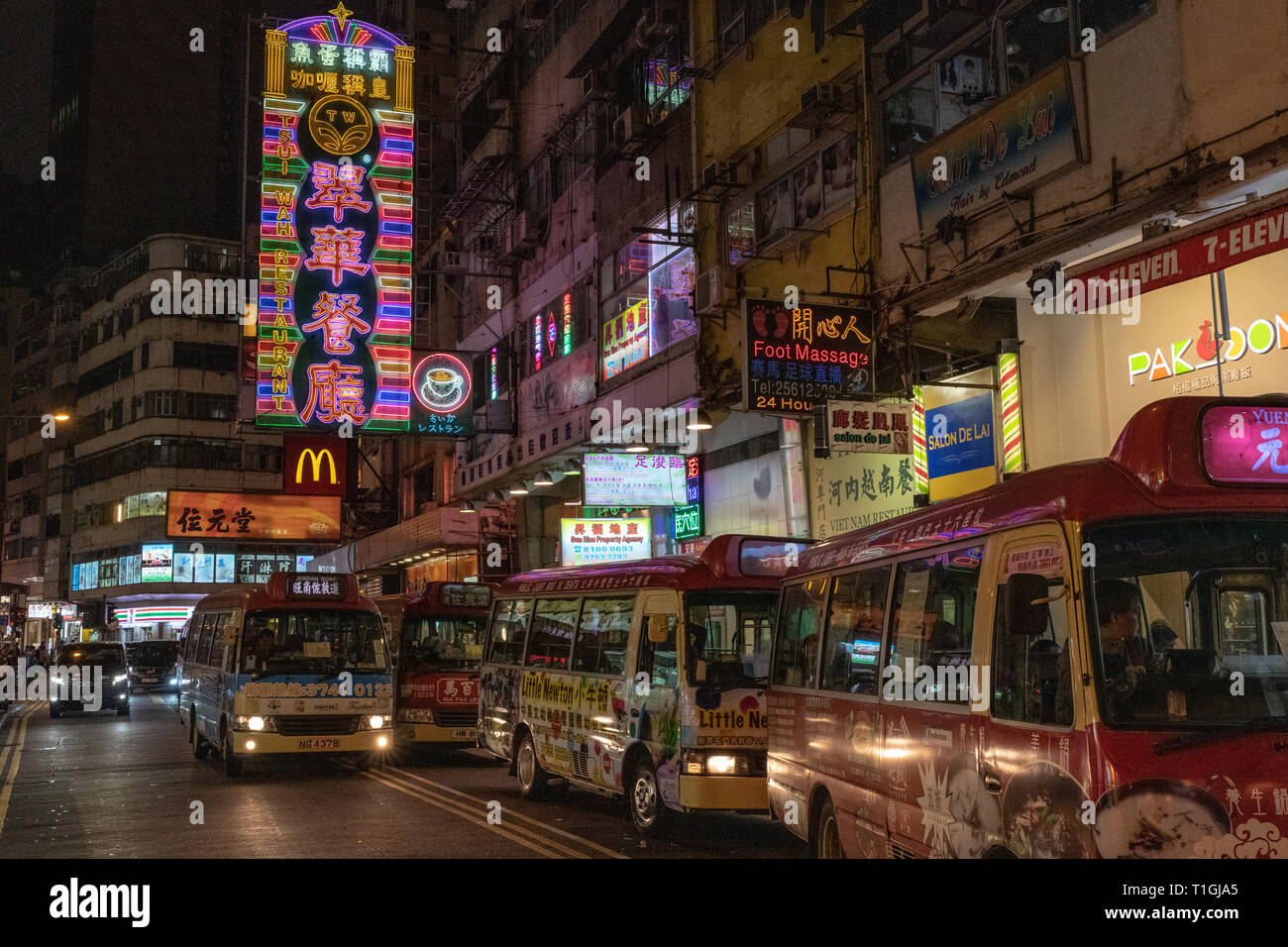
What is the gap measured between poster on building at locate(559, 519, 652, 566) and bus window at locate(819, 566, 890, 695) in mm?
15623

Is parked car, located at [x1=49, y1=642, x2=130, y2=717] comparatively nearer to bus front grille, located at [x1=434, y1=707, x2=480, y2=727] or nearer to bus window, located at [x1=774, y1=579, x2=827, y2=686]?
bus front grille, located at [x1=434, y1=707, x2=480, y2=727]

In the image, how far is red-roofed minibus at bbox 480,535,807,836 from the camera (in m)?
11.2

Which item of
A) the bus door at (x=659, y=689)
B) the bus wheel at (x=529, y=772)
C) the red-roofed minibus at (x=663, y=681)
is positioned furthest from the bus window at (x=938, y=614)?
the bus wheel at (x=529, y=772)

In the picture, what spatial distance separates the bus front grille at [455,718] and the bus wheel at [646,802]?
26.8ft

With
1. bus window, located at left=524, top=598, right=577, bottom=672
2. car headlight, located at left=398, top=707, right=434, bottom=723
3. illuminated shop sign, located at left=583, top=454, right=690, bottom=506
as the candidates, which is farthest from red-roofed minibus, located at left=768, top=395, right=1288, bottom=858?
illuminated shop sign, located at left=583, top=454, right=690, bottom=506

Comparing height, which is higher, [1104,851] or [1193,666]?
[1193,666]

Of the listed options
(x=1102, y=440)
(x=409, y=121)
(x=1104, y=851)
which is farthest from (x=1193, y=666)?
(x=409, y=121)

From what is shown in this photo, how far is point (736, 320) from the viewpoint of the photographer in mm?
19797

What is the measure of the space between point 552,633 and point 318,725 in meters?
4.10

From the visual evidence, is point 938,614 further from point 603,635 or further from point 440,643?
point 440,643

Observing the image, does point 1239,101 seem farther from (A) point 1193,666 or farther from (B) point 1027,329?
(A) point 1193,666

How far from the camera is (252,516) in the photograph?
188 ft

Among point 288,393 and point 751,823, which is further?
point 288,393
